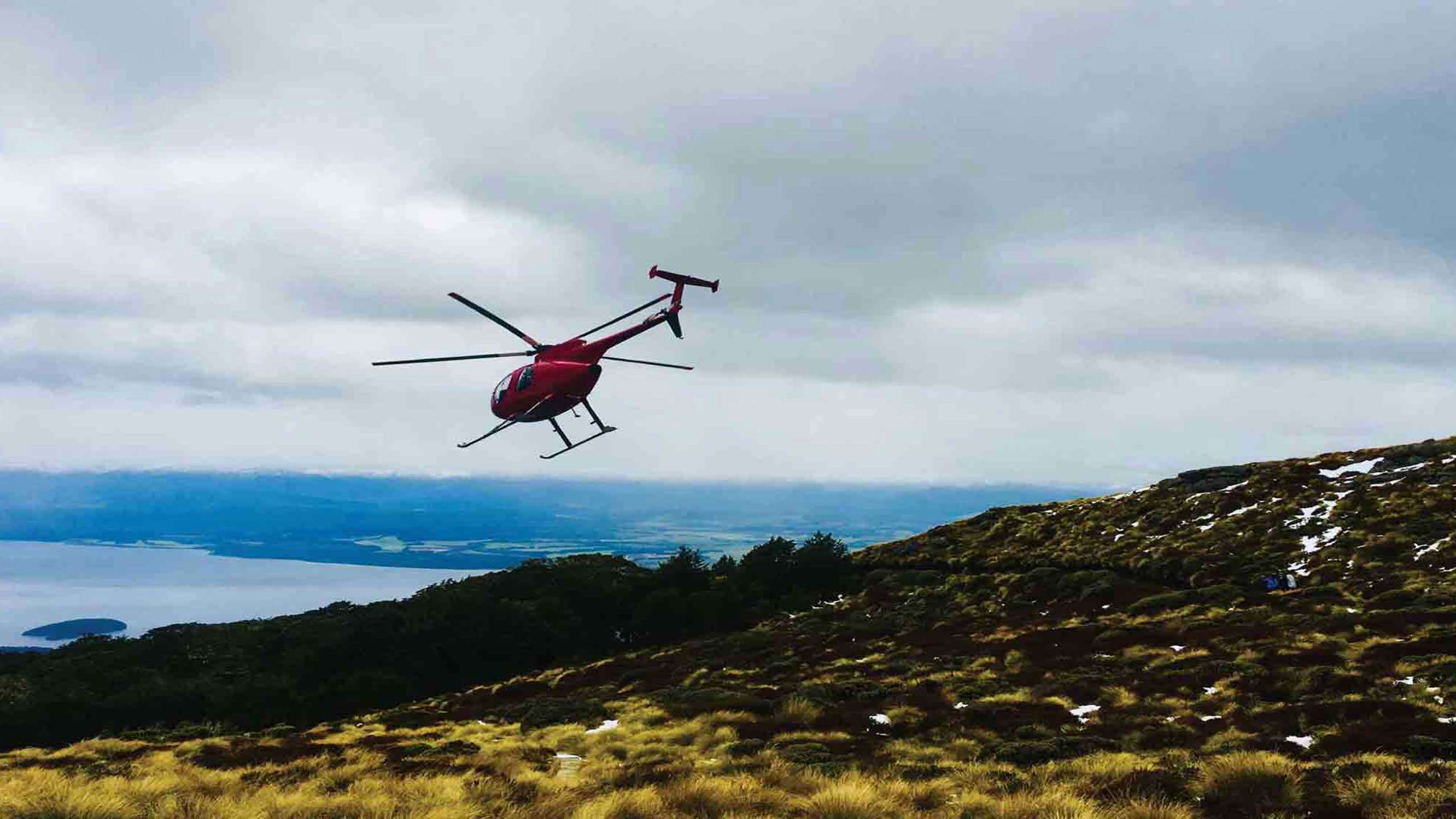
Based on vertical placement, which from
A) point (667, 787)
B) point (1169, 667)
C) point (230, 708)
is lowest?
point (230, 708)

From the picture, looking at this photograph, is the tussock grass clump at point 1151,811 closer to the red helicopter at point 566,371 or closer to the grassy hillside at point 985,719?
the grassy hillside at point 985,719

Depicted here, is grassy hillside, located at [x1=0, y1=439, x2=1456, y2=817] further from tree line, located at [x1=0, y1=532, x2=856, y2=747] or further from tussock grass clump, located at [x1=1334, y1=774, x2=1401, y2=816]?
tree line, located at [x1=0, y1=532, x2=856, y2=747]

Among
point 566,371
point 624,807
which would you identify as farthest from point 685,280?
point 624,807

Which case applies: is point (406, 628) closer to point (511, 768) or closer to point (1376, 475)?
point (511, 768)

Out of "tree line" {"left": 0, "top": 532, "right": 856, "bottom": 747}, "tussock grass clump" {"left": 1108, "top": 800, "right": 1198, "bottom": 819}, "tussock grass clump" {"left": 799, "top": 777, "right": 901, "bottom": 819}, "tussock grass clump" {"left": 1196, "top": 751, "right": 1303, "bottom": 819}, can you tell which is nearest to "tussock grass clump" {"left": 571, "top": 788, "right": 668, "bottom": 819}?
"tussock grass clump" {"left": 799, "top": 777, "right": 901, "bottom": 819}

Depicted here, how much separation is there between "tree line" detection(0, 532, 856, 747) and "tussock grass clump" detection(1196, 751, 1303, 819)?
1412 inches

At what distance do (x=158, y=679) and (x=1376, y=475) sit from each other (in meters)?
73.0

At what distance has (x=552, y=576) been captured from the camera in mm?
54250

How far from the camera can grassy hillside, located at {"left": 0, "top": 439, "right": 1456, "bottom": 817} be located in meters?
11.1

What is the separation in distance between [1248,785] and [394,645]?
42638 mm

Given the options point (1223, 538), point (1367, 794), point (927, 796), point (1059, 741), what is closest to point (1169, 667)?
point (1059, 741)

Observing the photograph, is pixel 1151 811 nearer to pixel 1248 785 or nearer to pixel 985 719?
pixel 1248 785

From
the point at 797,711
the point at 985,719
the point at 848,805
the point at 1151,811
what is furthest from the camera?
the point at 797,711

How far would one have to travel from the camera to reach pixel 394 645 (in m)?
44.0
